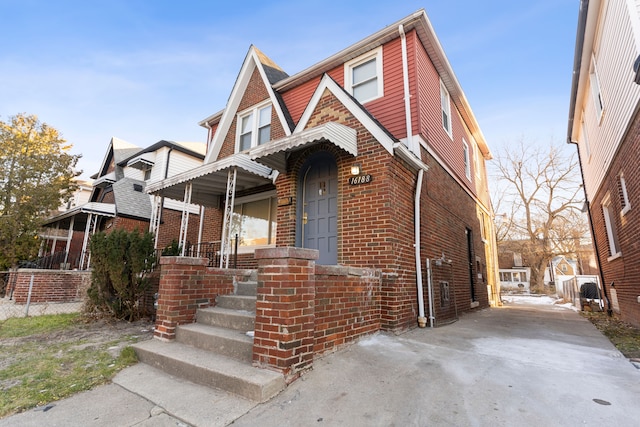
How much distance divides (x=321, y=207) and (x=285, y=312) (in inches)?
138

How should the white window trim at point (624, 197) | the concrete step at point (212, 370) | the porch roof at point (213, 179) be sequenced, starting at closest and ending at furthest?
the concrete step at point (212, 370), the white window trim at point (624, 197), the porch roof at point (213, 179)

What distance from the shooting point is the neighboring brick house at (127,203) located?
13.8 metres

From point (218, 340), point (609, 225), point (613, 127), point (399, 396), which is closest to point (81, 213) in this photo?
point (218, 340)

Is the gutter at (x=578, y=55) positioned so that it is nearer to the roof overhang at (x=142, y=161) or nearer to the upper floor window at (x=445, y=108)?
the upper floor window at (x=445, y=108)

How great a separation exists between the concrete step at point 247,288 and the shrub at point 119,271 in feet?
8.97

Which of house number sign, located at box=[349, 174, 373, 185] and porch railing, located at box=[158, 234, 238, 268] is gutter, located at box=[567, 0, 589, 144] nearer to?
house number sign, located at box=[349, 174, 373, 185]

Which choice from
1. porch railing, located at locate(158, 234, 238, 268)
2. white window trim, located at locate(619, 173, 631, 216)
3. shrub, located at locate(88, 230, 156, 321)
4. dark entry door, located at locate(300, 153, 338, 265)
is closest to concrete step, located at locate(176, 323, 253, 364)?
dark entry door, located at locate(300, 153, 338, 265)

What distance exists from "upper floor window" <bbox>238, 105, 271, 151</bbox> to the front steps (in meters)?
5.95

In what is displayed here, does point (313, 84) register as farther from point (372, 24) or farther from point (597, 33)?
point (597, 33)

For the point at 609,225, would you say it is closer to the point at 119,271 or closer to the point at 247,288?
the point at 247,288

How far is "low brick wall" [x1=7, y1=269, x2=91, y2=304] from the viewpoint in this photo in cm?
881

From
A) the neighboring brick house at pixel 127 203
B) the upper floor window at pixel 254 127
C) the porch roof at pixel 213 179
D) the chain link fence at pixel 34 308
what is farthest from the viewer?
the neighboring brick house at pixel 127 203

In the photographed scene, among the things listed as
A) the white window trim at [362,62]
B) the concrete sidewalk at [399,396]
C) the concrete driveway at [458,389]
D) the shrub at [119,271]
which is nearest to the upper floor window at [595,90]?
the white window trim at [362,62]

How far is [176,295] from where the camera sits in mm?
3926
